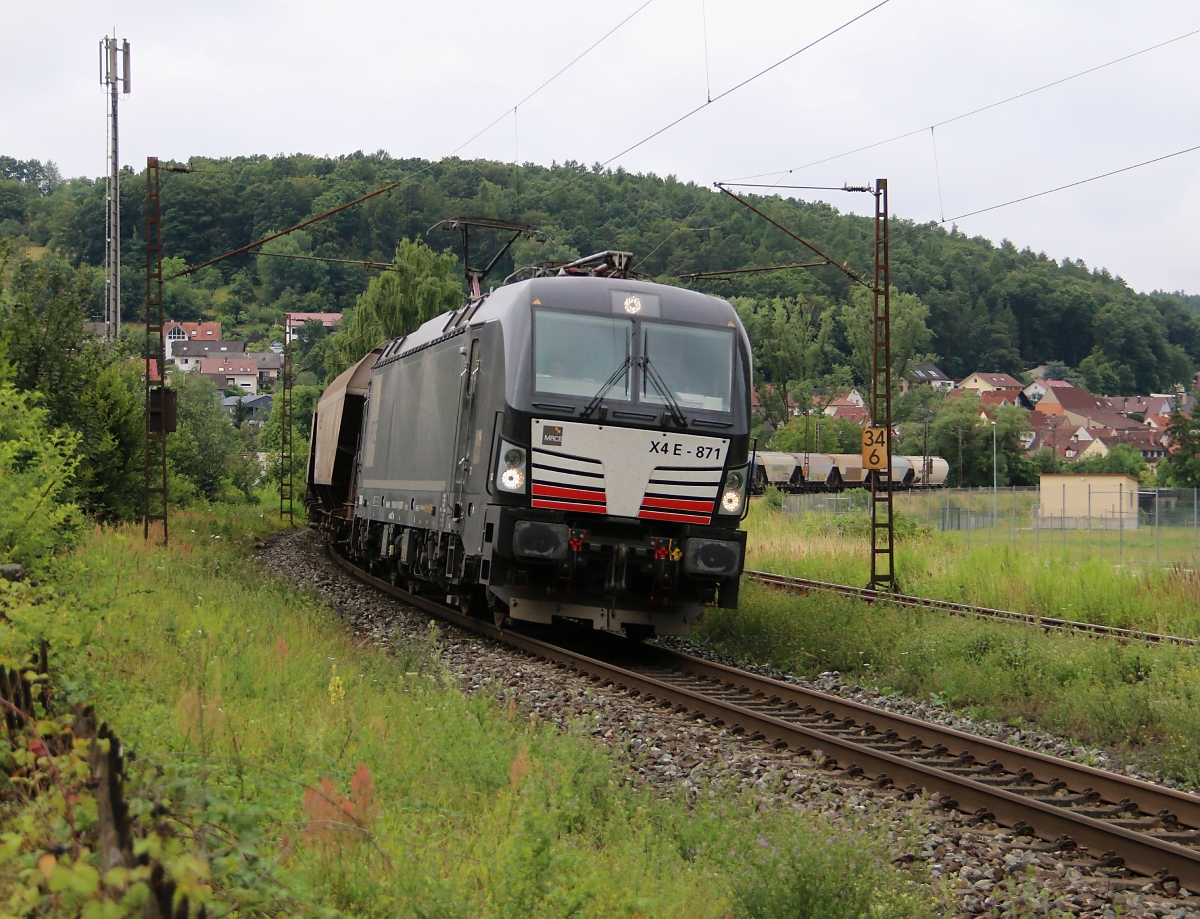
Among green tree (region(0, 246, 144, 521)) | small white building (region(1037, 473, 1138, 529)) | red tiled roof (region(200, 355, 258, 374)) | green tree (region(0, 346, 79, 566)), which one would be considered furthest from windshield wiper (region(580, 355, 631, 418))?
red tiled roof (region(200, 355, 258, 374))

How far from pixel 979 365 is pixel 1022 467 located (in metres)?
54.3

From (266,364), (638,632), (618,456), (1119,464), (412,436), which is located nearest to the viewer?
(618,456)

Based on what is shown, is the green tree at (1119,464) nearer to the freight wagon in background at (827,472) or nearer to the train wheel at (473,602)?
the freight wagon in background at (827,472)

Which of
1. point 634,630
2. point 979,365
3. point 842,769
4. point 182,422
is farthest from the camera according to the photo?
point 979,365

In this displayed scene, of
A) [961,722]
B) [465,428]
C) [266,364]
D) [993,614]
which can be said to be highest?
[266,364]

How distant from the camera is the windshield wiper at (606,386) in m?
12.0

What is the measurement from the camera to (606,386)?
12.2m

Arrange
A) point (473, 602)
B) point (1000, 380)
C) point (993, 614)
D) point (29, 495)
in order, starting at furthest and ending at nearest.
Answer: point (1000, 380) → point (993, 614) → point (473, 602) → point (29, 495)

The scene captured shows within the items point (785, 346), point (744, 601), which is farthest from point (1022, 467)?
point (744, 601)

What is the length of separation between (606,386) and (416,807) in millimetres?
7264

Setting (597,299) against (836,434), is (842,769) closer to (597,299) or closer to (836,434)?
(597,299)

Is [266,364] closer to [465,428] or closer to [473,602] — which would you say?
[473,602]

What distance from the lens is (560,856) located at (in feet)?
16.1

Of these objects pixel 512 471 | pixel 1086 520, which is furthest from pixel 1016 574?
pixel 1086 520
